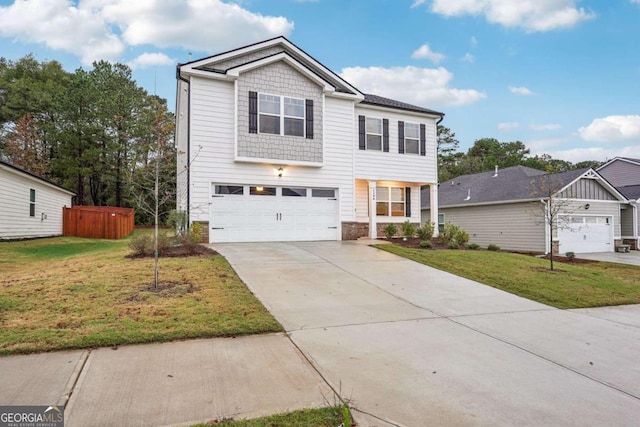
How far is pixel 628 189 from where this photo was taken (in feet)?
79.7

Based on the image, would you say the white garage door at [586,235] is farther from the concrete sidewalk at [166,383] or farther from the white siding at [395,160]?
the concrete sidewalk at [166,383]

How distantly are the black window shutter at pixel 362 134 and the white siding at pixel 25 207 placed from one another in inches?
554

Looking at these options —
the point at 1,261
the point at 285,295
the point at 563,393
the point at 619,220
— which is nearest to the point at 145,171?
the point at 285,295

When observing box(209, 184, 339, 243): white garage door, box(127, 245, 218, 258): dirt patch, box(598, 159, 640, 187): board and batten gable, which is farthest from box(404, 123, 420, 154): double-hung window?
box(598, 159, 640, 187): board and batten gable

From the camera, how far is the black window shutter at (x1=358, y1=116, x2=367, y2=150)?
15.8 metres

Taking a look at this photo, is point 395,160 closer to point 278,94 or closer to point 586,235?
point 278,94

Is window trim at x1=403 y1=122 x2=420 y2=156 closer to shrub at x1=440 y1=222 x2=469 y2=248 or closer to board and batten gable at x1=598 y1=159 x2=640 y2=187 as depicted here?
shrub at x1=440 y1=222 x2=469 y2=248

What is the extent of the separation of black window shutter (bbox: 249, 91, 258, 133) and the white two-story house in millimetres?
37

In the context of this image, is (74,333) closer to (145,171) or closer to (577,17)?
(145,171)

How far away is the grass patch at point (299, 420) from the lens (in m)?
2.62

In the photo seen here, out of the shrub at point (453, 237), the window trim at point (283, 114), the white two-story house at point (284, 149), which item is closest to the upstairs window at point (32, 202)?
the white two-story house at point (284, 149)

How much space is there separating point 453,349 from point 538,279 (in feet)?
20.1

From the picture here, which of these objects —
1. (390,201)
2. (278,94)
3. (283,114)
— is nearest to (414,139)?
(390,201)

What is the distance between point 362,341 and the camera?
4.57m
